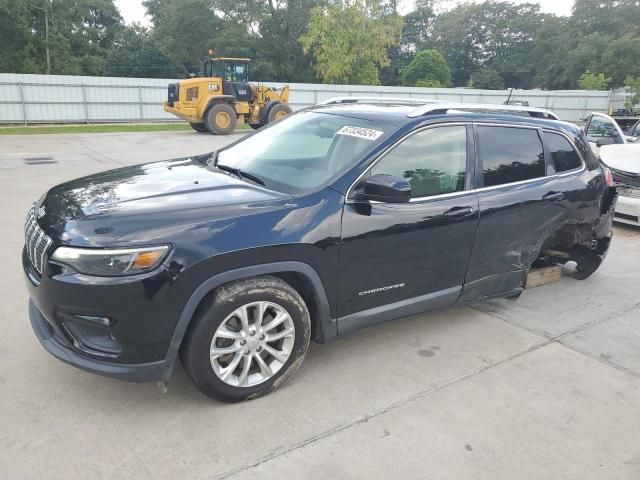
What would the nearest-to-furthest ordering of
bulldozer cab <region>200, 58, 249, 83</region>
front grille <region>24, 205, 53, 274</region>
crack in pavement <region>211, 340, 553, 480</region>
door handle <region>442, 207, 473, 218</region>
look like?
crack in pavement <region>211, 340, 553, 480</region> → front grille <region>24, 205, 53, 274</region> → door handle <region>442, 207, 473, 218</region> → bulldozer cab <region>200, 58, 249, 83</region>

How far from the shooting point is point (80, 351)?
8.68 feet

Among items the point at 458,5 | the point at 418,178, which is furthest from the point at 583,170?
the point at 458,5

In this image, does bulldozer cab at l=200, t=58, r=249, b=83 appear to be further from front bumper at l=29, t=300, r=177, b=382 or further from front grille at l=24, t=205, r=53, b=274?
front bumper at l=29, t=300, r=177, b=382

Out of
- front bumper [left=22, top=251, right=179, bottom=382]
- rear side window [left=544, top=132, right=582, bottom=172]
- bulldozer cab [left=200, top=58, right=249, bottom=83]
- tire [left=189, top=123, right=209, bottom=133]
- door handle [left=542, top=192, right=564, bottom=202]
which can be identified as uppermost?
bulldozer cab [left=200, top=58, right=249, bottom=83]

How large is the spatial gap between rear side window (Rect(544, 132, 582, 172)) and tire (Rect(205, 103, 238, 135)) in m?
15.1

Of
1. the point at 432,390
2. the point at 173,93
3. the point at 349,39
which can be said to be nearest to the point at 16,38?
the point at 173,93

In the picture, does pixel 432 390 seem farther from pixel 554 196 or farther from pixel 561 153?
pixel 561 153

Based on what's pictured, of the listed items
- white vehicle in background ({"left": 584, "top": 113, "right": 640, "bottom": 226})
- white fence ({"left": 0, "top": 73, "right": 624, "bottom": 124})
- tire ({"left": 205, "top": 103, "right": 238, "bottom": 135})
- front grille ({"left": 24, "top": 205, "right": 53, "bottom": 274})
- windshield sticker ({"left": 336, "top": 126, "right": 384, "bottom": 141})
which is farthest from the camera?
white fence ({"left": 0, "top": 73, "right": 624, "bottom": 124})

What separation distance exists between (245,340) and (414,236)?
4.21 feet

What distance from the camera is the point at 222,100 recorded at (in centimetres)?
1847

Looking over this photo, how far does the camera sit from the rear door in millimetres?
3744

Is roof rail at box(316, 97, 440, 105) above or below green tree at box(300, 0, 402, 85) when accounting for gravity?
below

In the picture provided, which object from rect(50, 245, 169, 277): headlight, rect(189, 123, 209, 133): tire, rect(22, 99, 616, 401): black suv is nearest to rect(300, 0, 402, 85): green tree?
rect(189, 123, 209, 133): tire

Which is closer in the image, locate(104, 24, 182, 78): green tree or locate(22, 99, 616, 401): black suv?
locate(22, 99, 616, 401): black suv
